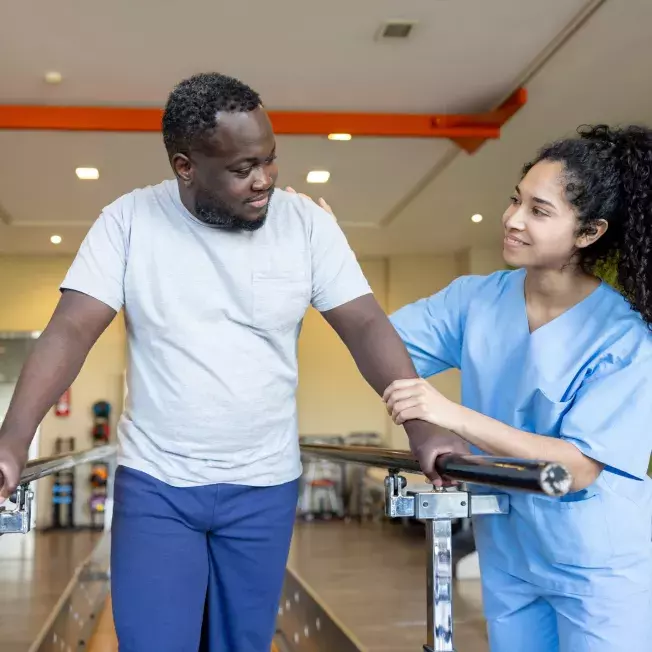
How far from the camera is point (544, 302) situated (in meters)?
1.73

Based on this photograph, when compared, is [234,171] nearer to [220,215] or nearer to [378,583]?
[220,215]

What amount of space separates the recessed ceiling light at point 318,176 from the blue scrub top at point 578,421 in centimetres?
532

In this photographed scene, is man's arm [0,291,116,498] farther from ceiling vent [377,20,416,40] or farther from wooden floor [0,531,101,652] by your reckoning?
ceiling vent [377,20,416,40]

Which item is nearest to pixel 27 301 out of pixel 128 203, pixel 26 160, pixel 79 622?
pixel 26 160

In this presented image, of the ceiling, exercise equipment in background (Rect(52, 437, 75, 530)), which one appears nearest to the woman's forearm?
the ceiling

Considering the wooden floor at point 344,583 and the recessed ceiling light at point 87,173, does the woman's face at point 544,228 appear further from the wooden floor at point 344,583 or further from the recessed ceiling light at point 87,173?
the recessed ceiling light at point 87,173

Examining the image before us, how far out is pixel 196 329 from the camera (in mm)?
1357

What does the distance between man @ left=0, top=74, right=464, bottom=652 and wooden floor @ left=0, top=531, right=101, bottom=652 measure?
1.38m

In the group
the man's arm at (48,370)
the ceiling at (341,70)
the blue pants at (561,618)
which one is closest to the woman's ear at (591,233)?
the blue pants at (561,618)

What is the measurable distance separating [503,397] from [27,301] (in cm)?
949

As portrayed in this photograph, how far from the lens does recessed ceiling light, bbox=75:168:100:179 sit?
675cm

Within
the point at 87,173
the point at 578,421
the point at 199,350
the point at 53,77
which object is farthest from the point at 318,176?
the point at 199,350

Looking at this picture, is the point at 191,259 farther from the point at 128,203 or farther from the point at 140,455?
the point at 140,455

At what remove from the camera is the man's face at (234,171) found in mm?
1312
